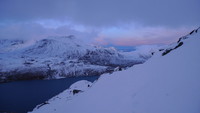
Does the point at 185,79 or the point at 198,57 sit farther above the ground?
the point at 198,57

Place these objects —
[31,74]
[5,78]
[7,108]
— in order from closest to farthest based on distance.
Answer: [7,108]
[5,78]
[31,74]

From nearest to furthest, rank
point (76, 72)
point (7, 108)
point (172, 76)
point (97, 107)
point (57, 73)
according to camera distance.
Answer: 1. point (172, 76)
2. point (97, 107)
3. point (7, 108)
4. point (57, 73)
5. point (76, 72)

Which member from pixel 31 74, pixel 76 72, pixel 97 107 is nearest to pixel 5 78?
pixel 31 74

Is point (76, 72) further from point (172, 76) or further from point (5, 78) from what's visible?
point (172, 76)

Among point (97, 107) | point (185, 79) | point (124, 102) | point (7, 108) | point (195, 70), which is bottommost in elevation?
point (7, 108)

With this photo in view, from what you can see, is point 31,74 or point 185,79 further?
point 31,74

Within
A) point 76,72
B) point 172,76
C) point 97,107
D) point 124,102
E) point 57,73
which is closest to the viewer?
point 172,76

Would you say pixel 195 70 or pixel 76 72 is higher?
pixel 195 70

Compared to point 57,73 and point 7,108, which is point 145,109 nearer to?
point 7,108

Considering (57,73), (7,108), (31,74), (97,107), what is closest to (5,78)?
(31,74)
